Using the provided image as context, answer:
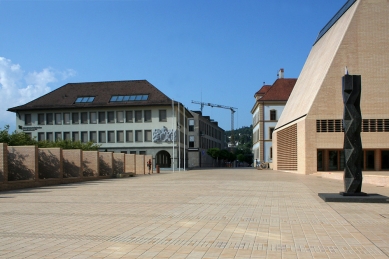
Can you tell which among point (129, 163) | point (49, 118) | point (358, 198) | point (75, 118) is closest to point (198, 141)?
point (75, 118)

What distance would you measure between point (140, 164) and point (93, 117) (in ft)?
60.7

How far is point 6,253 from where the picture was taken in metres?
6.92

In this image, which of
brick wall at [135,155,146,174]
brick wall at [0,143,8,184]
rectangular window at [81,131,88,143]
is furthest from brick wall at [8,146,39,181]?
rectangular window at [81,131,88,143]

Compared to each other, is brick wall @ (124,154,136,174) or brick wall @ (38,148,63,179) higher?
brick wall @ (38,148,63,179)

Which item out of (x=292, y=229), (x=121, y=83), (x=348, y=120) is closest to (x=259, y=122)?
(x=121, y=83)

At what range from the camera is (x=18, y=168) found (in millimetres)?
22656

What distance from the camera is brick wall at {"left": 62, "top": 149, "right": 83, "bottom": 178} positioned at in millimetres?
28000

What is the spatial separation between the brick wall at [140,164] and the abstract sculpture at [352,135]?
3152 centimetres

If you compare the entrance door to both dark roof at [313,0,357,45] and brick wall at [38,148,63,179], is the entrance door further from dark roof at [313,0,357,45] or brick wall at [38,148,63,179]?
brick wall at [38,148,63,179]

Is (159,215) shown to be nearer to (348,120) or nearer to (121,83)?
(348,120)

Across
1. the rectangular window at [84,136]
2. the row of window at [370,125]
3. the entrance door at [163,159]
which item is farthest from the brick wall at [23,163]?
the entrance door at [163,159]

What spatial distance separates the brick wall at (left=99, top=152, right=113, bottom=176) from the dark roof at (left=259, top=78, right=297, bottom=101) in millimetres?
43805

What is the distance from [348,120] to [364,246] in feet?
25.6

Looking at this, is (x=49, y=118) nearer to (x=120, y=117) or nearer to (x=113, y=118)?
(x=113, y=118)
